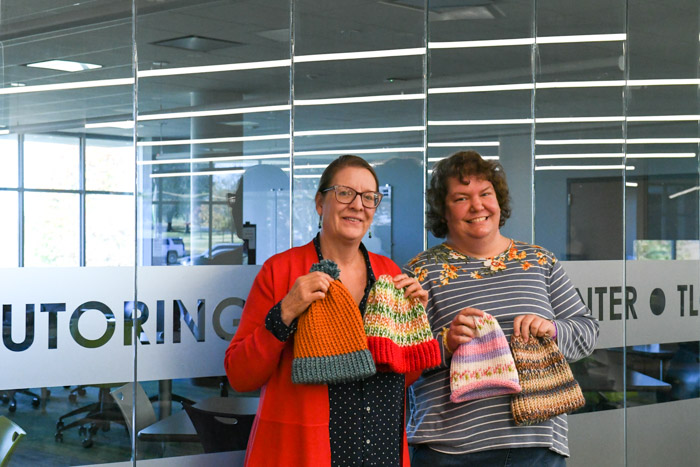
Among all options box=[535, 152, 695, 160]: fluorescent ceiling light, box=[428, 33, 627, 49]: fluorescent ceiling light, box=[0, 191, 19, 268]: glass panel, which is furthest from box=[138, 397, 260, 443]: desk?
box=[535, 152, 695, 160]: fluorescent ceiling light

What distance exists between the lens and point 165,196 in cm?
374

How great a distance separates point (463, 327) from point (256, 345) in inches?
28.4

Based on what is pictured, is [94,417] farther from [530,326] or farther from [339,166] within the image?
[530,326]

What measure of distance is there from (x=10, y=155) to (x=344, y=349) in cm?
185

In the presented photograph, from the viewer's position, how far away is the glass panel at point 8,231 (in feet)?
11.0

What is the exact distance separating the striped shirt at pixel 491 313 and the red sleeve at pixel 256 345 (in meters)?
0.60

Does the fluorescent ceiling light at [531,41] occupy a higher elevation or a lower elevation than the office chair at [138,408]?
higher

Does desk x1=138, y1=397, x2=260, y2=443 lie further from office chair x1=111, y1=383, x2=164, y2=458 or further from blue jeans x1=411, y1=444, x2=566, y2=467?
blue jeans x1=411, y1=444, x2=566, y2=467

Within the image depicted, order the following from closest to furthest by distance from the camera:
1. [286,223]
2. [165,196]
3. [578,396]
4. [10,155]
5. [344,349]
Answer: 1. [344,349]
2. [578,396]
3. [10,155]
4. [165,196]
5. [286,223]

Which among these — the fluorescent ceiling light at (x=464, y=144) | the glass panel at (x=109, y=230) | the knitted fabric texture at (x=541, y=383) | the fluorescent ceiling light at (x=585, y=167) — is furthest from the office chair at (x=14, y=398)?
the fluorescent ceiling light at (x=585, y=167)

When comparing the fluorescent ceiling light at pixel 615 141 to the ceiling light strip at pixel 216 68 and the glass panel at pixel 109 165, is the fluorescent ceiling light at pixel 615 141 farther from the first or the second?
the glass panel at pixel 109 165

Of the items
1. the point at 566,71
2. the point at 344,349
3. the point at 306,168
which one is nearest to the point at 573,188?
the point at 566,71

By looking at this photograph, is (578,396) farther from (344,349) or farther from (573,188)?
(573,188)

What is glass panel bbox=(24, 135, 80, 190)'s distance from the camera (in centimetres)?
345
